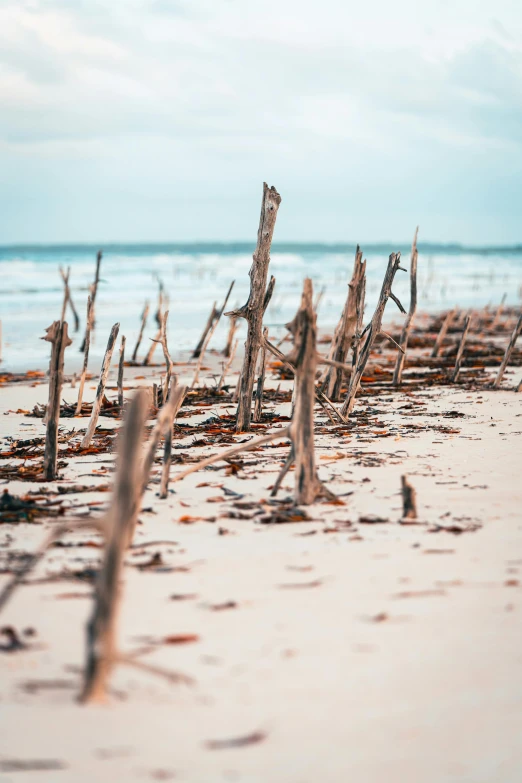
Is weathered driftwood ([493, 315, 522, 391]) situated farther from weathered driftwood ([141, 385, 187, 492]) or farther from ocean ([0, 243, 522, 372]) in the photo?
weathered driftwood ([141, 385, 187, 492])

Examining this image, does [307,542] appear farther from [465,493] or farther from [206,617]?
[465,493]

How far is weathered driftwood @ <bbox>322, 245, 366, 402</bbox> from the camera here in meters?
7.48

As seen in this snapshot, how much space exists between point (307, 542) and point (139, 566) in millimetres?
841

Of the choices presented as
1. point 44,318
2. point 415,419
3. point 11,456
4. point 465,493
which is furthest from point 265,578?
point 44,318

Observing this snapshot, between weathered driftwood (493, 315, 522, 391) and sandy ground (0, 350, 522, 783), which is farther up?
weathered driftwood (493, 315, 522, 391)

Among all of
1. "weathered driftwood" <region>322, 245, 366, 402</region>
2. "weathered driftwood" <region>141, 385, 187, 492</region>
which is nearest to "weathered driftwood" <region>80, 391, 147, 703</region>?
"weathered driftwood" <region>141, 385, 187, 492</region>

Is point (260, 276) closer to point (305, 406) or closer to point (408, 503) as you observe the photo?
point (305, 406)

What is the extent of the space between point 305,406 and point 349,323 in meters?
3.84

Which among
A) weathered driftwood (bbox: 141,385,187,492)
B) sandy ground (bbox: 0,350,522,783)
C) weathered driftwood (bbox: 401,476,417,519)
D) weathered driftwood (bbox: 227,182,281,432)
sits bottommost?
sandy ground (bbox: 0,350,522,783)

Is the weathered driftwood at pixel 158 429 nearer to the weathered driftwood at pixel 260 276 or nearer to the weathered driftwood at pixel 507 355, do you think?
the weathered driftwood at pixel 260 276

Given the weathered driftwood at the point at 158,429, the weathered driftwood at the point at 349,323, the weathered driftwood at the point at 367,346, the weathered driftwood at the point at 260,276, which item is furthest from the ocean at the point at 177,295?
the weathered driftwood at the point at 158,429

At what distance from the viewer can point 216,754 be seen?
2.05m

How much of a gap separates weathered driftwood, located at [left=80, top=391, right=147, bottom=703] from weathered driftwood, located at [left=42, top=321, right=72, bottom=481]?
2.52 m

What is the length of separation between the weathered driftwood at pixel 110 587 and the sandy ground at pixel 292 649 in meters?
0.10
